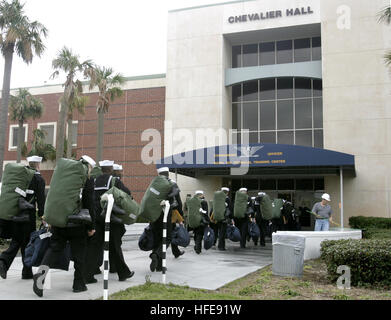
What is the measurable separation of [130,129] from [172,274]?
22698 millimetres

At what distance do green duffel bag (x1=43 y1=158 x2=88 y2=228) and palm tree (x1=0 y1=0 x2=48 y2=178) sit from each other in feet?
55.6

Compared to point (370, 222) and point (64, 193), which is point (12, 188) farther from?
point (370, 222)

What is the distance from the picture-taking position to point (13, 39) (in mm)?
21188

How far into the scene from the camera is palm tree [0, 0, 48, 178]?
2095 cm

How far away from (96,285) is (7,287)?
1.27 m

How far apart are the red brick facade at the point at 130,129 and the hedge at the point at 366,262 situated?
71.9 feet

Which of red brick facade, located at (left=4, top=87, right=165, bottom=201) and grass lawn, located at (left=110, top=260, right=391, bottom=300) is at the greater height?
red brick facade, located at (left=4, top=87, right=165, bottom=201)

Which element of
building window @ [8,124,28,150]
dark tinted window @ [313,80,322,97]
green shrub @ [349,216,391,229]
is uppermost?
dark tinted window @ [313,80,322,97]

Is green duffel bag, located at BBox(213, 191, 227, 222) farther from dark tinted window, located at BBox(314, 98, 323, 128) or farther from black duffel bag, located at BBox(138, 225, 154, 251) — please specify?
dark tinted window, located at BBox(314, 98, 323, 128)

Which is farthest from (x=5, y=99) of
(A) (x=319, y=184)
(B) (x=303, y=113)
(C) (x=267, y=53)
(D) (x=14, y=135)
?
(A) (x=319, y=184)

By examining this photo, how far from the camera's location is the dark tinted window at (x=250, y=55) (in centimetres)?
2695

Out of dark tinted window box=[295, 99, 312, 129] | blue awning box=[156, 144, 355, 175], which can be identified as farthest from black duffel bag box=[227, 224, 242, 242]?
dark tinted window box=[295, 99, 312, 129]

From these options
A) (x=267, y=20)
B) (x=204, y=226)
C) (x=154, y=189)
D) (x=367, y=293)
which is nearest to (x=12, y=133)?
(x=267, y=20)

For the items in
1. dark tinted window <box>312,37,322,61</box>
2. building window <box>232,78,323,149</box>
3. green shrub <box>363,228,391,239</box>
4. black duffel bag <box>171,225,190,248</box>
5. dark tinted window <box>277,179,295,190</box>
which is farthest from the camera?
dark tinted window <box>312,37,322,61</box>
